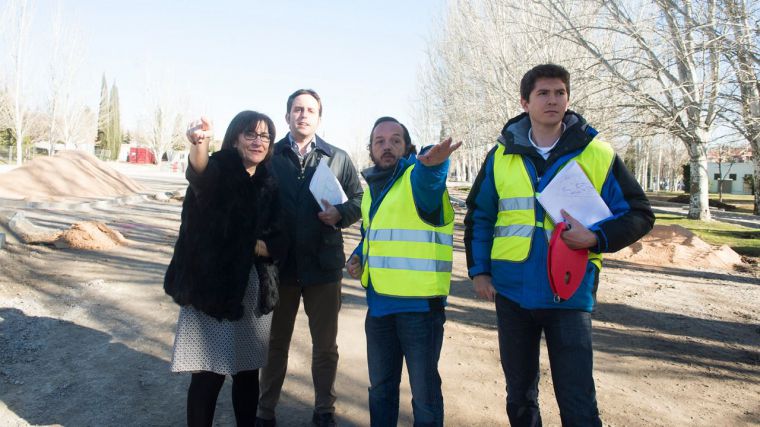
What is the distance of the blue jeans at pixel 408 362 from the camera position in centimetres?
231

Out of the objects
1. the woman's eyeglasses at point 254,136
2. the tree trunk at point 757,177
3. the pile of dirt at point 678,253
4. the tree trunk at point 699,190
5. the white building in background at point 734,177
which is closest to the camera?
the woman's eyeglasses at point 254,136

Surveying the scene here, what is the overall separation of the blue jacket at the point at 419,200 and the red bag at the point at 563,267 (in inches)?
20.3

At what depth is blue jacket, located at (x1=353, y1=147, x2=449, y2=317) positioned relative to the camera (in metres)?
2.24

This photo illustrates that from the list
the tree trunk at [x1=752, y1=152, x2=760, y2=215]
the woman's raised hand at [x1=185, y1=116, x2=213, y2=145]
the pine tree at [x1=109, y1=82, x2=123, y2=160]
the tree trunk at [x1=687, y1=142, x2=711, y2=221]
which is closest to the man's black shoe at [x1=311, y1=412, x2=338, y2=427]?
the woman's raised hand at [x1=185, y1=116, x2=213, y2=145]

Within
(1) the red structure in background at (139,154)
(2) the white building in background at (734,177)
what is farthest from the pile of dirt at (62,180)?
(1) the red structure in background at (139,154)

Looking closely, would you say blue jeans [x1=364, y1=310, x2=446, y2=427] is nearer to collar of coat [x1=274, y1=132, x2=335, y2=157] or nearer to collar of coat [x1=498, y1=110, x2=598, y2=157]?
collar of coat [x1=498, y1=110, x2=598, y2=157]

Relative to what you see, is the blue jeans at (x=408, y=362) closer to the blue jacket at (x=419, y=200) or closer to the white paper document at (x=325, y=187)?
the blue jacket at (x=419, y=200)

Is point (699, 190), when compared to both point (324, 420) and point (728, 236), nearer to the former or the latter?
point (728, 236)

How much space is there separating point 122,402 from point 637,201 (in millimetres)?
3075

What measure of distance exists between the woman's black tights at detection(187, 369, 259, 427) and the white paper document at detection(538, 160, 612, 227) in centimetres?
167

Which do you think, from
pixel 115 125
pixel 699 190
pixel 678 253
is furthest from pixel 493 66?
pixel 115 125

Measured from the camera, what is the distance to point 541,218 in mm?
2219

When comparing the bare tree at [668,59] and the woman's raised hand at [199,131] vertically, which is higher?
the bare tree at [668,59]

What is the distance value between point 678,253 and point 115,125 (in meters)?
64.3
